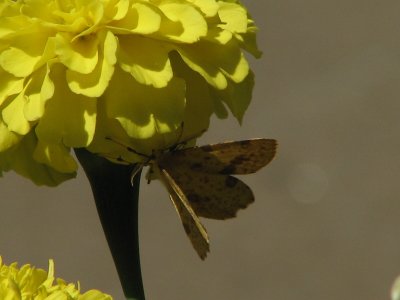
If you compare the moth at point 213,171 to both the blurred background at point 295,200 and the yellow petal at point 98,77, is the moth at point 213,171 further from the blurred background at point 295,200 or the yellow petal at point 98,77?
the blurred background at point 295,200

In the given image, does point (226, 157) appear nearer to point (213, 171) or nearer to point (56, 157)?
point (213, 171)

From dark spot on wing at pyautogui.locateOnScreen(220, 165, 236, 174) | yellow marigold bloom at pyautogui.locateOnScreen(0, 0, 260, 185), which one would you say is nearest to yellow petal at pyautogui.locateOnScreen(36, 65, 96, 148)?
yellow marigold bloom at pyautogui.locateOnScreen(0, 0, 260, 185)

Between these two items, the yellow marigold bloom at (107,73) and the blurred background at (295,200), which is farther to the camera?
the blurred background at (295,200)

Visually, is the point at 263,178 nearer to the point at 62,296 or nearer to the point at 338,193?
the point at 338,193

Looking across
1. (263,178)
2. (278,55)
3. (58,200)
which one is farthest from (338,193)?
(58,200)

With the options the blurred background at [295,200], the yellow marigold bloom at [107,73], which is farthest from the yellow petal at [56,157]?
the blurred background at [295,200]

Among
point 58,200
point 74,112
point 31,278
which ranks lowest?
point 58,200

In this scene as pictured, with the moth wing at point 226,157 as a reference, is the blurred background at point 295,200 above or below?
below
